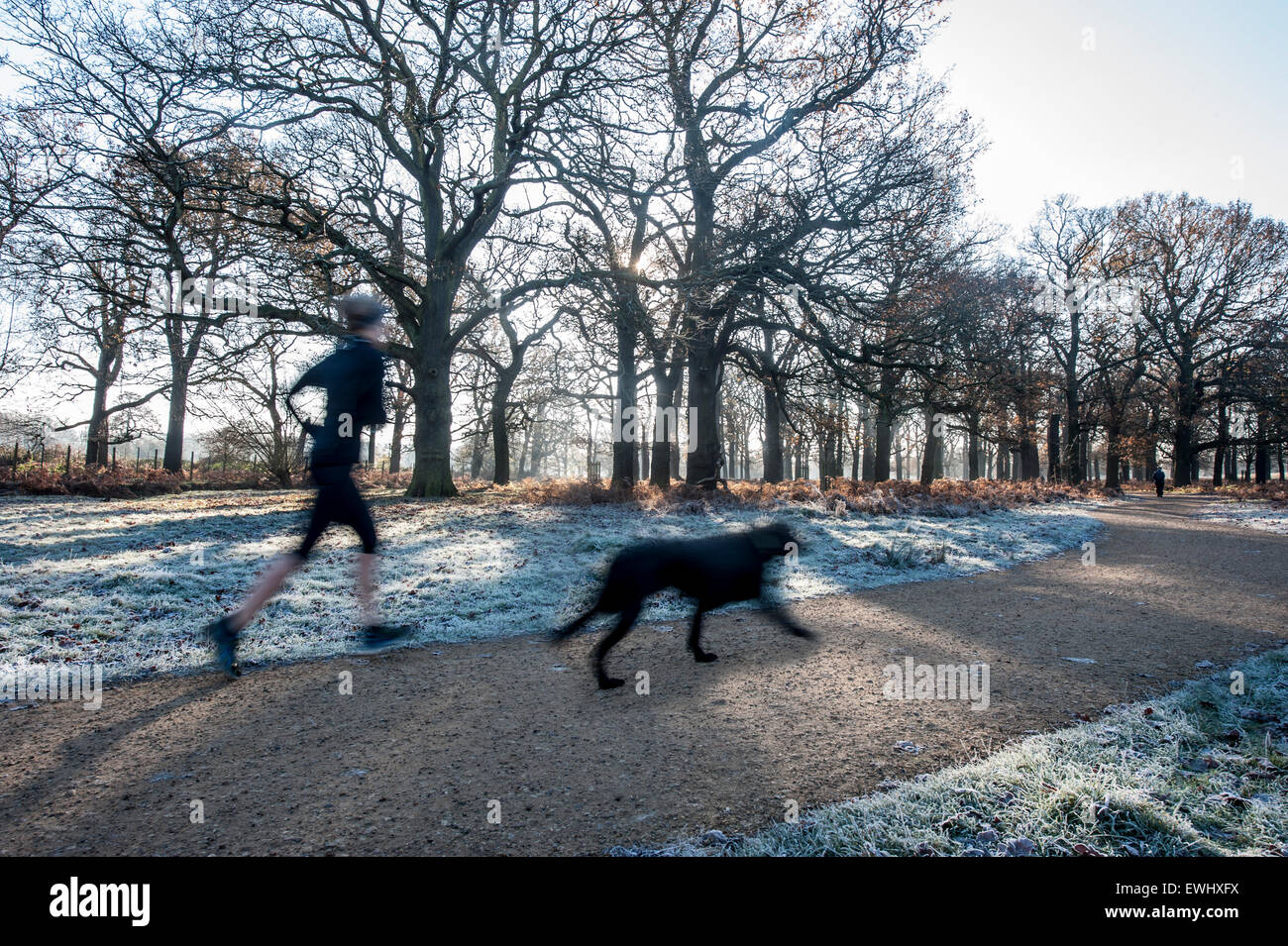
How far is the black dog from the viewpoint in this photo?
13.9 feet

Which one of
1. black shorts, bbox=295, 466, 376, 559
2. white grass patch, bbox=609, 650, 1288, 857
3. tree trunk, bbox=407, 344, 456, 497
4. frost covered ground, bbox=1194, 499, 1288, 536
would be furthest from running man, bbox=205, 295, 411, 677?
frost covered ground, bbox=1194, 499, 1288, 536

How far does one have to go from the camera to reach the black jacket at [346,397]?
4461 mm

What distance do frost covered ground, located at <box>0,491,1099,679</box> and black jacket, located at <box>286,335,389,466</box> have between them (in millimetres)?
1683

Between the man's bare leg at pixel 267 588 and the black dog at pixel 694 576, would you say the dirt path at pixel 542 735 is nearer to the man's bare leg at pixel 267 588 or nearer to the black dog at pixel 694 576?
the black dog at pixel 694 576

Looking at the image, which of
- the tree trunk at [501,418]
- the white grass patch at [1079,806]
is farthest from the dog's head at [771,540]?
the tree trunk at [501,418]

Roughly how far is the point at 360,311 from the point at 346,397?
695 mm

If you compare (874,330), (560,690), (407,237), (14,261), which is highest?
(407,237)

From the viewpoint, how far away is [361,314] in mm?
4672
